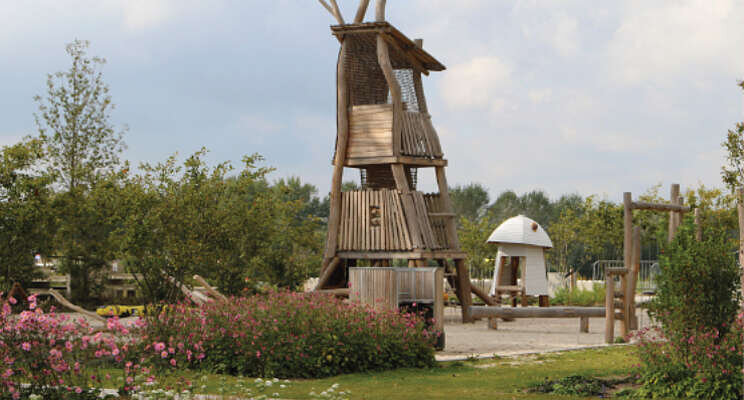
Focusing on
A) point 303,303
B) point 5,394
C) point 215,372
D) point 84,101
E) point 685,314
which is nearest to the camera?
point 5,394

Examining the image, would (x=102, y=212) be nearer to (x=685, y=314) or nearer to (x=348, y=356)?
(x=348, y=356)

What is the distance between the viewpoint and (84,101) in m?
25.9

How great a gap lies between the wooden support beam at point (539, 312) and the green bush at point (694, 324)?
29.2 feet

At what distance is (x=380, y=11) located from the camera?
19.2 meters

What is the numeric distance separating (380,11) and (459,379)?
1101cm

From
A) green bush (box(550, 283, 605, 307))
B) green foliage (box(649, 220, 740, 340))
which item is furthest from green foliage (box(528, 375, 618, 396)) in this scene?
green bush (box(550, 283, 605, 307))

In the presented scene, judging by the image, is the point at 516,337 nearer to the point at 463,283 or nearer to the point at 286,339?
the point at 463,283

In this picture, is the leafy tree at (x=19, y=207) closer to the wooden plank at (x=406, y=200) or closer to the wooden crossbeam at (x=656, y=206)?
the wooden plank at (x=406, y=200)

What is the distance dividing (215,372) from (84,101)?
17492 mm

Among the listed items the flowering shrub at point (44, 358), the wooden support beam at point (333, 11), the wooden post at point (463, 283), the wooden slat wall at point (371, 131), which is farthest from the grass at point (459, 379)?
the wooden support beam at point (333, 11)

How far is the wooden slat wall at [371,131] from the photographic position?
1845cm

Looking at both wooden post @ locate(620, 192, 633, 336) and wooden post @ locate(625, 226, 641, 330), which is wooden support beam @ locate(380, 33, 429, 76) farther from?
wooden post @ locate(625, 226, 641, 330)

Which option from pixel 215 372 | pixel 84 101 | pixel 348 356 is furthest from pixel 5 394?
pixel 84 101

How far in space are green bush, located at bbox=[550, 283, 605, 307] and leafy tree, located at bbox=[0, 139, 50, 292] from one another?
1585 cm
